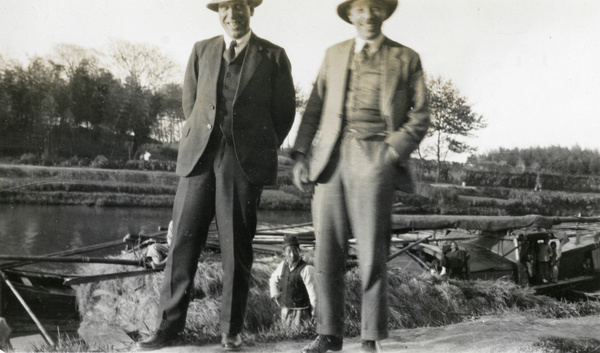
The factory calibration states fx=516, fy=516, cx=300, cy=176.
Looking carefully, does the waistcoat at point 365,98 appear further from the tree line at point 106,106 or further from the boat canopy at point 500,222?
the boat canopy at point 500,222

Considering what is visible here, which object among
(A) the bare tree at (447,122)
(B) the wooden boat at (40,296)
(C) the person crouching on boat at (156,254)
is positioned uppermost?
(A) the bare tree at (447,122)

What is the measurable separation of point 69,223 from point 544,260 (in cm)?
405

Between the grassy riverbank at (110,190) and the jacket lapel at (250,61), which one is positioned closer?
the jacket lapel at (250,61)

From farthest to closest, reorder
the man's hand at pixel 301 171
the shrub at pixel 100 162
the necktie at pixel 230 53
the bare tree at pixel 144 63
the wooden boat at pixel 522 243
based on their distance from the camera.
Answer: the wooden boat at pixel 522 243 → the shrub at pixel 100 162 → the bare tree at pixel 144 63 → the man's hand at pixel 301 171 → the necktie at pixel 230 53

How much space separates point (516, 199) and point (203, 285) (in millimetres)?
2739

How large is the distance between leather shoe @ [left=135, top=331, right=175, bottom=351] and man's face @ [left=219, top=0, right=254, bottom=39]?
1.84 meters

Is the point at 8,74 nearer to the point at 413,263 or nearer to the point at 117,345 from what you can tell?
the point at 117,345

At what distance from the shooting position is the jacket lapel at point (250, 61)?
3.04m

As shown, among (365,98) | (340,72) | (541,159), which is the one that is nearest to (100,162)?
(340,72)

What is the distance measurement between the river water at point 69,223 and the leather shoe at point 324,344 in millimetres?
919

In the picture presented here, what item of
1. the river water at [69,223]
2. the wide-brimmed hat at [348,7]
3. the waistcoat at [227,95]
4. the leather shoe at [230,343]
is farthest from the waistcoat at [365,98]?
the leather shoe at [230,343]

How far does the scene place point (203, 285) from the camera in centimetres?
356

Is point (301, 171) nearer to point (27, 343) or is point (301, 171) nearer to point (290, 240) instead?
point (290, 240)

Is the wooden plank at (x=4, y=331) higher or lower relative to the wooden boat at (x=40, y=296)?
lower
